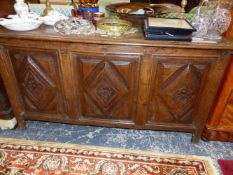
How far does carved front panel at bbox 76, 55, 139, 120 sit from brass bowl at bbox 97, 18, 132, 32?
19 centimetres

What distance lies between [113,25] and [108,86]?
43 centimetres

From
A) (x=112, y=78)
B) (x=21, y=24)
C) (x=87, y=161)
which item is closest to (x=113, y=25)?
(x=112, y=78)

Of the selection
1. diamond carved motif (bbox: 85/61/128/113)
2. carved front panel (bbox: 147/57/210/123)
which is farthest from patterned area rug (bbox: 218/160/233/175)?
diamond carved motif (bbox: 85/61/128/113)

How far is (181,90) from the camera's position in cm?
142

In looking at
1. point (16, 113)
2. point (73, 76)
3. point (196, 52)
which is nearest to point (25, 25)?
point (73, 76)

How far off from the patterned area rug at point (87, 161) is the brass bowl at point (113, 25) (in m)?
0.96

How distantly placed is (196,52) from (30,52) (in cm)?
112

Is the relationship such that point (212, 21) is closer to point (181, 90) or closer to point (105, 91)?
point (181, 90)

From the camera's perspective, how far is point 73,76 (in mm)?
1427

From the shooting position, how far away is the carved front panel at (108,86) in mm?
1344

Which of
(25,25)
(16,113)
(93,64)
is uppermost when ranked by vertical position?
(25,25)

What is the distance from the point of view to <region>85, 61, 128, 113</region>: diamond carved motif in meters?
1.38

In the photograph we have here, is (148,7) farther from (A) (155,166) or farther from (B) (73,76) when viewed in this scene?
(A) (155,166)

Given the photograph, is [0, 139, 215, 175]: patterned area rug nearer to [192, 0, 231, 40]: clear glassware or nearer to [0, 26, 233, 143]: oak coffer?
[0, 26, 233, 143]: oak coffer
